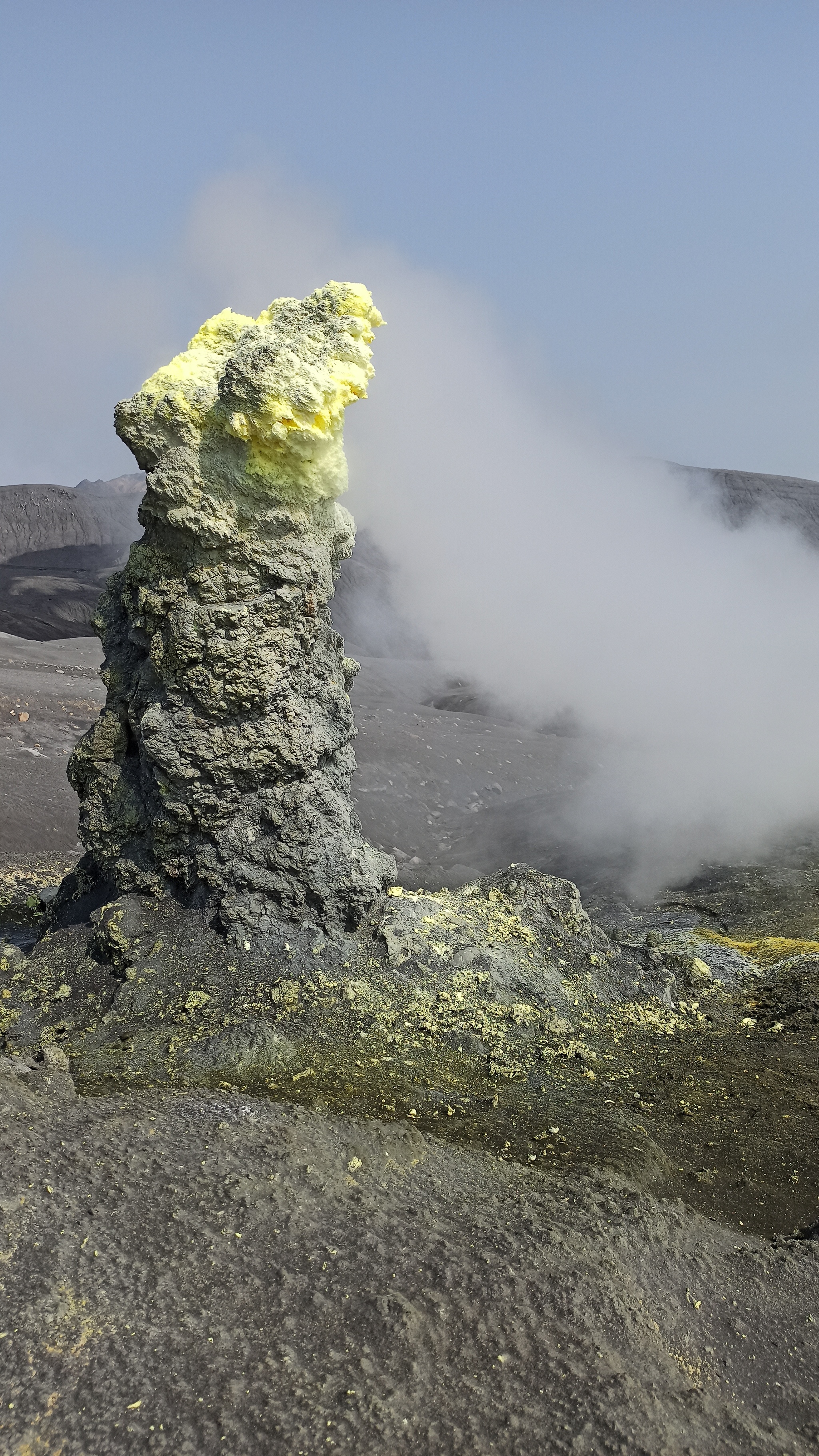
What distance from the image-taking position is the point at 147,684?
554cm

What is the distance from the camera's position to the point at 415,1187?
3244 millimetres

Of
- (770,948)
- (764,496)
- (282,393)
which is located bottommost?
(770,948)

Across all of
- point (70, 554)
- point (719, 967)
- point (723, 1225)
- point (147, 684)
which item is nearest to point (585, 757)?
point (719, 967)

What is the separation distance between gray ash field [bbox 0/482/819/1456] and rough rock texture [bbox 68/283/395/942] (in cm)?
39

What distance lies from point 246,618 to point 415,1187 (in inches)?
127

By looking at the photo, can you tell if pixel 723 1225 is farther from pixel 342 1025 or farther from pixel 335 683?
pixel 335 683

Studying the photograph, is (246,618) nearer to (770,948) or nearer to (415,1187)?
(415,1187)

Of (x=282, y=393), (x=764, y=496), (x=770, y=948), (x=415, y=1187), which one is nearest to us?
(x=415, y=1187)

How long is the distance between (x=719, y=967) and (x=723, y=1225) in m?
2.95

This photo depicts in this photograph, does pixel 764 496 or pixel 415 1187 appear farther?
pixel 764 496

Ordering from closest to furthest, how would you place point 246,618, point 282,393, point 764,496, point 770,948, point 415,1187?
point 415,1187 → point 282,393 → point 246,618 → point 770,948 → point 764,496

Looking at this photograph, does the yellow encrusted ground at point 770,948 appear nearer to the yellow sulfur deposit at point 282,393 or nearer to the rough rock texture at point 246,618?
the rough rock texture at point 246,618

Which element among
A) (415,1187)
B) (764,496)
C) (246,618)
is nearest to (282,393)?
(246,618)

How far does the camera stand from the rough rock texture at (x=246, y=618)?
202 inches
